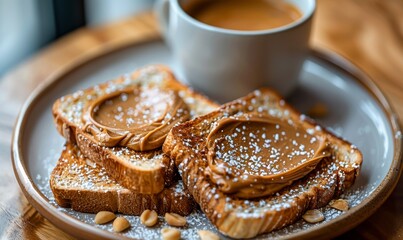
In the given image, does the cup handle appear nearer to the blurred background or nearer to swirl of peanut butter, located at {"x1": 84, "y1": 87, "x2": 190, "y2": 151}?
swirl of peanut butter, located at {"x1": 84, "y1": 87, "x2": 190, "y2": 151}

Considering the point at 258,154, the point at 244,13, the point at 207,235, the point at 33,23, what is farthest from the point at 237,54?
the point at 33,23

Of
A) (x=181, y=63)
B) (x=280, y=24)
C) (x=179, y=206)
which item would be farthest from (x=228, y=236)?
(x=280, y=24)

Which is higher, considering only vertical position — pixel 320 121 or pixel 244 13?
pixel 244 13

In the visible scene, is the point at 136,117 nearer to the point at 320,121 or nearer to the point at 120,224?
the point at 120,224

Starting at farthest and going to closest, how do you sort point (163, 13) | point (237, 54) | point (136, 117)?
point (163, 13) → point (237, 54) → point (136, 117)

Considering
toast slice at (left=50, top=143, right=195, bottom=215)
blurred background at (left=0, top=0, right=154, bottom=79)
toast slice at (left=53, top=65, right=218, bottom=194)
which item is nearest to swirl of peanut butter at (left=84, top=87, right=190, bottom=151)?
toast slice at (left=53, top=65, right=218, bottom=194)

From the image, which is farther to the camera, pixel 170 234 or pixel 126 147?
pixel 126 147
